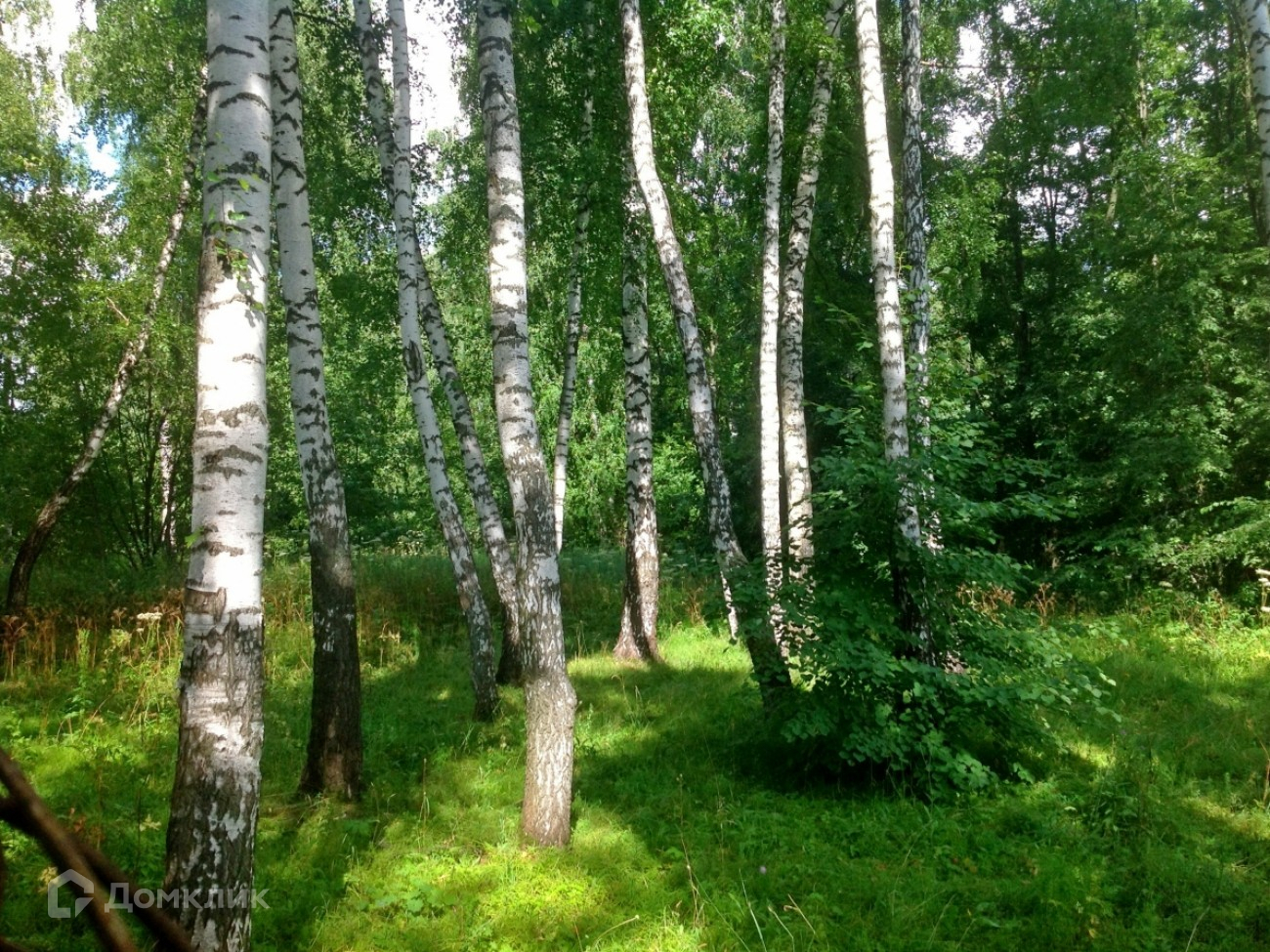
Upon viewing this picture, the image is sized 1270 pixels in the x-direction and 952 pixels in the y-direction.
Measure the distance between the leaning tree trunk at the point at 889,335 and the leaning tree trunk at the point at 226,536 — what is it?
14.6ft

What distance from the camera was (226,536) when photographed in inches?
128

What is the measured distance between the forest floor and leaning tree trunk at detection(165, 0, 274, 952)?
3.70 ft

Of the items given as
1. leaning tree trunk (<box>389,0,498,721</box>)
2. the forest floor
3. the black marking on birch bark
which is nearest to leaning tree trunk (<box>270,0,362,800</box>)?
the forest floor

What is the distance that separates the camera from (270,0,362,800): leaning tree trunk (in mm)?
5895

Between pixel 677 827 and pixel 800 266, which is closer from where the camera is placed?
pixel 677 827

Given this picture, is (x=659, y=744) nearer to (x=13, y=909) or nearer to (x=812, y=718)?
(x=812, y=718)

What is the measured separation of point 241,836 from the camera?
3.32m

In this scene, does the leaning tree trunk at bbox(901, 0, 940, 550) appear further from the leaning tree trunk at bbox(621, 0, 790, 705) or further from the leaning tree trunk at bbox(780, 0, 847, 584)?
the leaning tree trunk at bbox(621, 0, 790, 705)

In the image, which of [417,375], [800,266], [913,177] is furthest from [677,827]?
[913,177]

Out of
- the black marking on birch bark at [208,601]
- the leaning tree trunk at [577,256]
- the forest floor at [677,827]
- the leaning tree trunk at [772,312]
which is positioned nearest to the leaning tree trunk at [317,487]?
the forest floor at [677,827]

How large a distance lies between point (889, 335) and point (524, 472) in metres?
3.32

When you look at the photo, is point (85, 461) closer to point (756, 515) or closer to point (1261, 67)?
point (1261, 67)

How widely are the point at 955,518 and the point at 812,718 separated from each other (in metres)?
2.05

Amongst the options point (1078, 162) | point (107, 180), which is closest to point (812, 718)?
point (107, 180)
